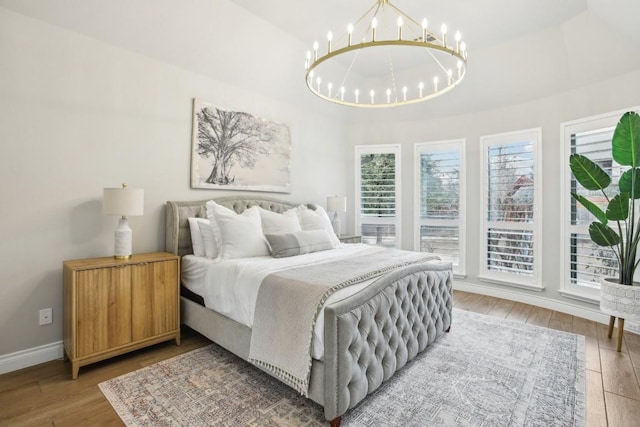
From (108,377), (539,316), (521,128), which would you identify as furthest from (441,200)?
(108,377)

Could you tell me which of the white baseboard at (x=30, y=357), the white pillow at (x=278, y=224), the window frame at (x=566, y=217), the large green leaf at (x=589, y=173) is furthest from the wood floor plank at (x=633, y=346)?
the white baseboard at (x=30, y=357)

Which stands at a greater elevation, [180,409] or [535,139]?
[535,139]

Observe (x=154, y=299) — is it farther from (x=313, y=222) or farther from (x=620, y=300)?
(x=620, y=300)

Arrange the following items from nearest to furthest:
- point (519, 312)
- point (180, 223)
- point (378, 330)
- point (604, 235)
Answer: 1. point (378, 330)
2. point (604, 235)
3. point (180, 223)
4. point (519, 312)

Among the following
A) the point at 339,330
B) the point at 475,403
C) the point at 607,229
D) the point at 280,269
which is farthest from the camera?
the point at 607,229

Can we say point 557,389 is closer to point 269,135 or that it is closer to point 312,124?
point 269,135

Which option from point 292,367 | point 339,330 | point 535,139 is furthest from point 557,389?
point 535,139

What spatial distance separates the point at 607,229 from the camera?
294 cm

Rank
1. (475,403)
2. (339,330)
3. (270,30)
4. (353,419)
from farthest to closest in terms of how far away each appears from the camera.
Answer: (270,30) < (475,403) < (353,419) < (339,330)

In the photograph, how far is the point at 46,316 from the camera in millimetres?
2568

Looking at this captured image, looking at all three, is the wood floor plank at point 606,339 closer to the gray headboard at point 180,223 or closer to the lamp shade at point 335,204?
the lamp shade at point 335,204

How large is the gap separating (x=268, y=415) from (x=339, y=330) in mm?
724

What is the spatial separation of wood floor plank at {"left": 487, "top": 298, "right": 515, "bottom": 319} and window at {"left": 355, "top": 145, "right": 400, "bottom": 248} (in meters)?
1.64

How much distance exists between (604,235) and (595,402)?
1607 millimetres
